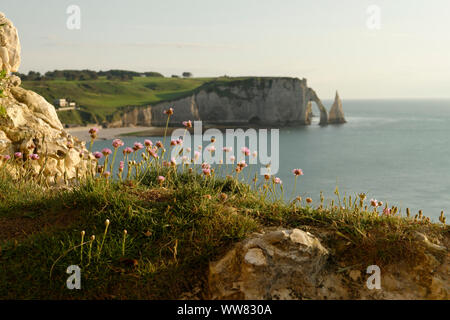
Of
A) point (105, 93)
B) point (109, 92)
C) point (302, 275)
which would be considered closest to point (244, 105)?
point (109, 92)

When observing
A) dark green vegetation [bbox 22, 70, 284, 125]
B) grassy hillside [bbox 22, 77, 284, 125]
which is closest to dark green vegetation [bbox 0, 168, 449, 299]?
dark green vegetation [bbox 22, 70, 284, 125]

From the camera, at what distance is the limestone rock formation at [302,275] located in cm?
397

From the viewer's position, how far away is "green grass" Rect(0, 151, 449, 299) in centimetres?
420

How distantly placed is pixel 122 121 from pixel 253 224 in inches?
4580

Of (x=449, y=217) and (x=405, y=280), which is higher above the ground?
(x=405, y=280)

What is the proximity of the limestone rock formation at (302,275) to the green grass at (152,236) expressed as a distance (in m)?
0.16

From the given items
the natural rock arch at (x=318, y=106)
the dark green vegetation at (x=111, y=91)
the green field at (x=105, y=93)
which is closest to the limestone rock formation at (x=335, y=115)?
the natural rock arch at (x=318, y=106)

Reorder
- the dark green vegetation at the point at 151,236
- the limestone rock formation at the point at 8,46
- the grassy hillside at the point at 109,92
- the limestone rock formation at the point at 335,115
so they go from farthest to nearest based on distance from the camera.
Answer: the limestone rock formation at the point at 335,115 → the grassy hillside at the point at 109,92 → the limestone rock formation at the point at 8,46 → the dark green vegetation at the point at 151,236

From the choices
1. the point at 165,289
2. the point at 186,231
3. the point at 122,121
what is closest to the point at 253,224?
the point at 186,231

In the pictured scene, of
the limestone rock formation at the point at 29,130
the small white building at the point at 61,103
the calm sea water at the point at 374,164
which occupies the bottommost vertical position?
the calm sea water at the point at 374,164

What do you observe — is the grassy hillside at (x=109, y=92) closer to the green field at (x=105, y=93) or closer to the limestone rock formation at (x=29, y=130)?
the green field at (x=105, y=93)

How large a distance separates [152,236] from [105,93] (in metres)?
140
